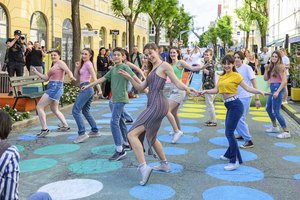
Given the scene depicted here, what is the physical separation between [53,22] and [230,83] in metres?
17.2

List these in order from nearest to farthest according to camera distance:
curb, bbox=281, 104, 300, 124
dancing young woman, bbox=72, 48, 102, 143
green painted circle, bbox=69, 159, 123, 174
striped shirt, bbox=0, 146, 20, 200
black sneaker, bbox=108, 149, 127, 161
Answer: striped shirt, bbox=0, 146, 20, 200, green painted circle, bbox=69, 159, 123, 174, black sneaker, bbox=108, 149, 127, 161, dancing young woman, bbox=72, 48, 102, 143, curb, bbox=281, 104, 300, 124

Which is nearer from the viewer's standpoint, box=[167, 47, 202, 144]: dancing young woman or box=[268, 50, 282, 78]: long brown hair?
box=[167, 47, 202, 144]: dancing young woman

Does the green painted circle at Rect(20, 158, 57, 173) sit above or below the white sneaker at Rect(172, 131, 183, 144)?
below

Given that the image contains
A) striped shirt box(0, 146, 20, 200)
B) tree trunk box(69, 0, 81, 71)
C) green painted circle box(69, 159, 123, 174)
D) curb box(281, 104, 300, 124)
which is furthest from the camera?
tree trunk box(69, 0, 81, 71)

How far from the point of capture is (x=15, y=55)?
40.5 ft

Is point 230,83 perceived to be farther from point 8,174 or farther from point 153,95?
point 8,174

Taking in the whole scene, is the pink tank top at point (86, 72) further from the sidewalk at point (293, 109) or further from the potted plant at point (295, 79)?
the potted plant at point (295, 79)

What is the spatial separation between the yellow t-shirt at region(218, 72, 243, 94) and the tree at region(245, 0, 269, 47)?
3108cm

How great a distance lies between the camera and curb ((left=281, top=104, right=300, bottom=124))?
33.9 ft

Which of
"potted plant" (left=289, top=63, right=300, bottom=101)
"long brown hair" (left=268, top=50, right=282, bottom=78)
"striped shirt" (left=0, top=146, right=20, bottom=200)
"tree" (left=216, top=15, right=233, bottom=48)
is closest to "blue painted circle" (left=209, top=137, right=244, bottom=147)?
"long brown hair" (left=268, top=50, right=282, bottom=78)

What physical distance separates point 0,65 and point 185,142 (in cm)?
1118

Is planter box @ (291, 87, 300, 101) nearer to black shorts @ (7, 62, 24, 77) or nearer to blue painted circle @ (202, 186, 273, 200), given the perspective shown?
black shorts @ (7, 62, 24, 77)

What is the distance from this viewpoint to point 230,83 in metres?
5.96

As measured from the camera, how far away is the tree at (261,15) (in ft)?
119
